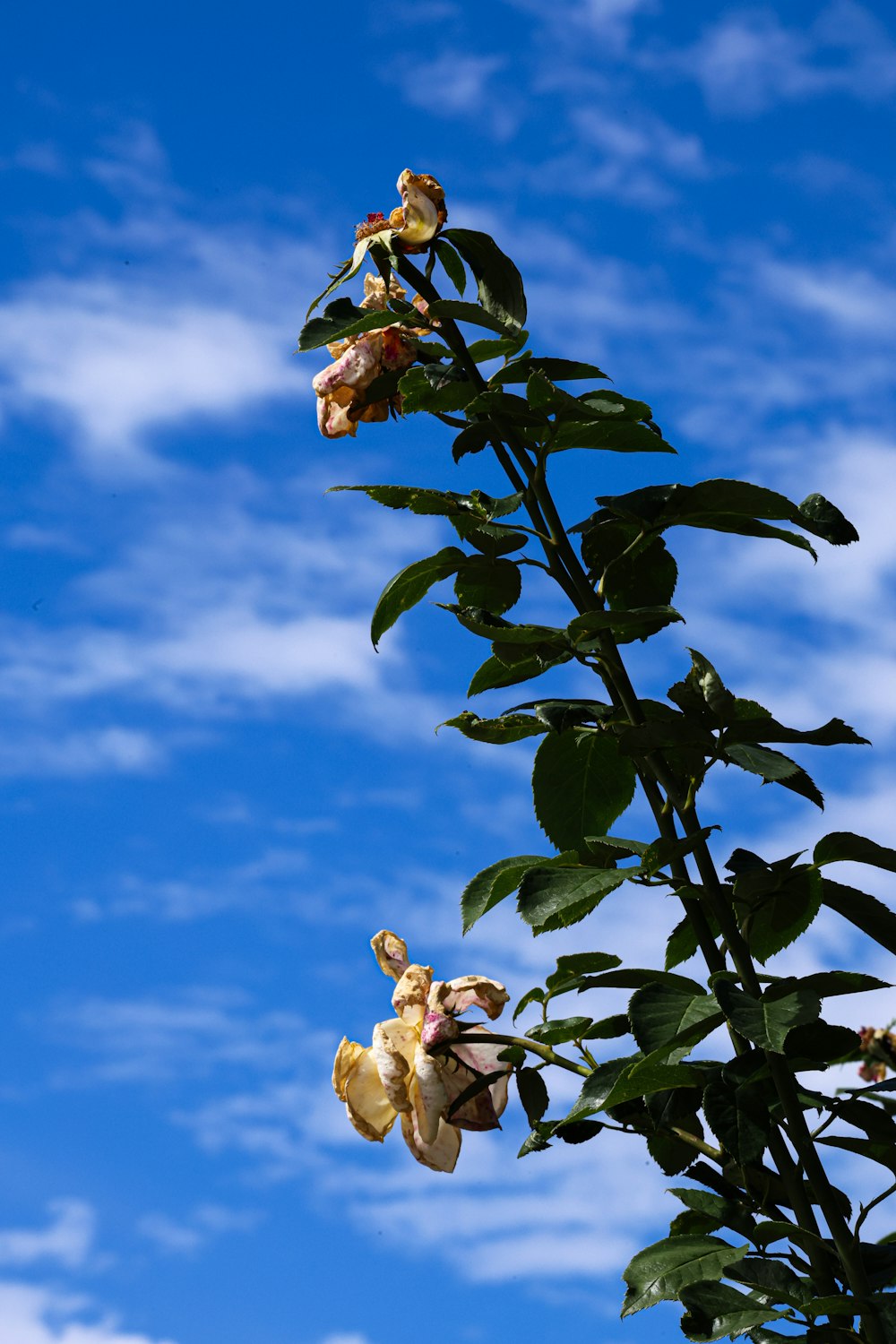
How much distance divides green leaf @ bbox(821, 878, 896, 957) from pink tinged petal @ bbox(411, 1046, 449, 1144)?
518 millimetres

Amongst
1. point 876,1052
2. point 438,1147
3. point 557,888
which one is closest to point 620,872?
point 557,888

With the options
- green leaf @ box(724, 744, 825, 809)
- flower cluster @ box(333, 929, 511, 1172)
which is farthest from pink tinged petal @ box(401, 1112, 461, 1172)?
green leaf @ box(724, 744, 825, 809)

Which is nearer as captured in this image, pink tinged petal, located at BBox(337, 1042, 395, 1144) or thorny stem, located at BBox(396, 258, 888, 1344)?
thorny stem, located at BBox(396, 258, 888, 1344)

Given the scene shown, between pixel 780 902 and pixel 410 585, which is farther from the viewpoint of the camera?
pixel 410 585

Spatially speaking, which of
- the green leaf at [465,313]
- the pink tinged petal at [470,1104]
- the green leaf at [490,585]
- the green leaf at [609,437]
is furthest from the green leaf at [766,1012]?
the green leaf at [465,313]

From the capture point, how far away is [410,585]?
175 cm

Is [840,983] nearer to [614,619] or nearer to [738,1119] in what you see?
[738,1119]

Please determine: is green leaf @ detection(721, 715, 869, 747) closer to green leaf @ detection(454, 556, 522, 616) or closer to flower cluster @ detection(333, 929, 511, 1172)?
green leaf @ detection(454, 556, 522, 616)

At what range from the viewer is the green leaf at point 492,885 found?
1.69 m

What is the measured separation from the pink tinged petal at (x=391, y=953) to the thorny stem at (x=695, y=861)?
23 centimetres

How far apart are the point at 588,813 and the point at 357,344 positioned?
676 millimetres

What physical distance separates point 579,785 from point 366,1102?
19.2 inches

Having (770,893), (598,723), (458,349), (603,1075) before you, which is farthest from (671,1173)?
(458,349)

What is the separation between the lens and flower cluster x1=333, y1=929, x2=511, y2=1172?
1.75 m
